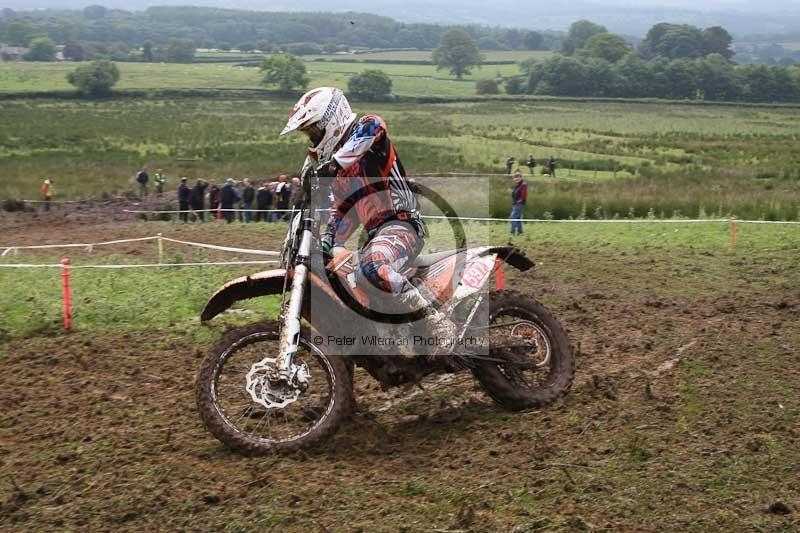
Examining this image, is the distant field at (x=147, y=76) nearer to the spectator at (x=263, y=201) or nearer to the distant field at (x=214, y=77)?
the distant field at (x=214, y=77)

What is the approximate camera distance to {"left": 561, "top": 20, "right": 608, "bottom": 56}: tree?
532 feet

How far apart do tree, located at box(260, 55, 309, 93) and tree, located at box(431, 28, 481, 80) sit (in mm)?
40397

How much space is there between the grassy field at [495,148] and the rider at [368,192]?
6.09 metres

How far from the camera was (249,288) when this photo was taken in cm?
597

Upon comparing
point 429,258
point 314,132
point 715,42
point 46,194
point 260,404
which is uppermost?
point 715,42

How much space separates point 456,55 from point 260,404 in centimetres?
12902

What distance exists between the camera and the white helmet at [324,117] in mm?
5637

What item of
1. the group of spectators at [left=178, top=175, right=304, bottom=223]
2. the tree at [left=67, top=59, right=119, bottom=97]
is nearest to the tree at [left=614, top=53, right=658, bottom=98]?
the tree at [left=67, top=59, right=119, bottom=97]

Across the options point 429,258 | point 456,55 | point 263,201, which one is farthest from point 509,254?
point 456,55

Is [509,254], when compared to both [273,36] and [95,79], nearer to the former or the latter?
[95,79]

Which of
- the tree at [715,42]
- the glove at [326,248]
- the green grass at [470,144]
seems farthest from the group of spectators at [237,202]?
the tree at [715,42]

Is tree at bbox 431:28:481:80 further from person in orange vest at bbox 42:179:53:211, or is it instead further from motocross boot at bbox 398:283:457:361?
motocross boot at bbox 398:283:457:361

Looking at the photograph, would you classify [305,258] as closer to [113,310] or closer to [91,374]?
[91,374]

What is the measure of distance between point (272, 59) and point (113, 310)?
86143 mm
